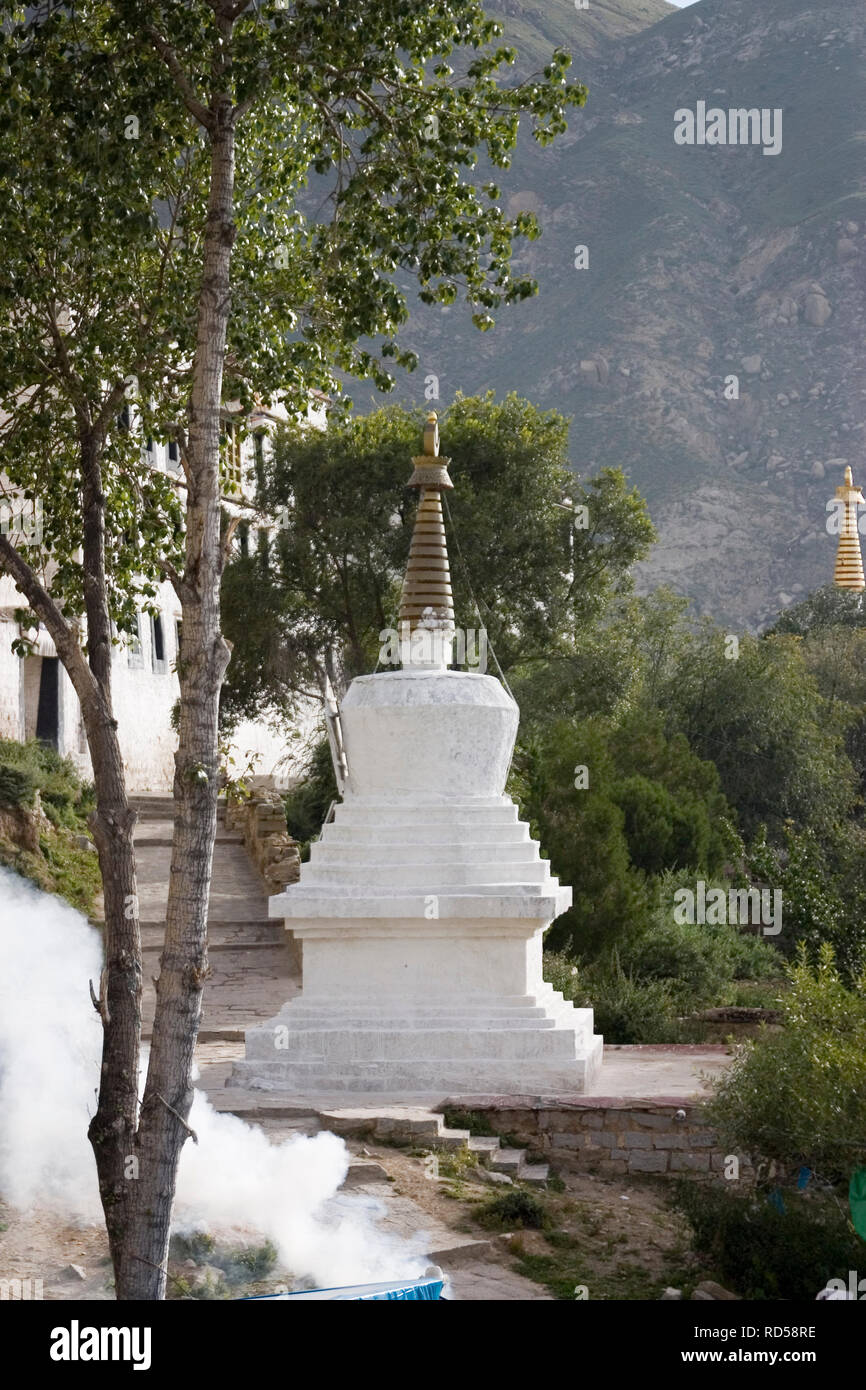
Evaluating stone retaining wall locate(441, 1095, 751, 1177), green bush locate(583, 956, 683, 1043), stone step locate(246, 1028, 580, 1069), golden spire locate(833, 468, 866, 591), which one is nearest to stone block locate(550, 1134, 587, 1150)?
stone retaining wall locate(441, 1095, 751, 1177)

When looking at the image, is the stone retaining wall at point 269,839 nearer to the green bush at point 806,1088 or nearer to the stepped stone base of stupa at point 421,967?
the stepped stone base of stupa at point 421,967

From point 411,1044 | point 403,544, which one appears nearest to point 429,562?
point 411,1044

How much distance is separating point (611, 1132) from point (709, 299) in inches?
3521

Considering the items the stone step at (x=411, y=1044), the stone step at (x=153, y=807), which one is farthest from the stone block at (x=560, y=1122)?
the stone step at (x=153, y=807)

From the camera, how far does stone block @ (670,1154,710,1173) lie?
11.8 m

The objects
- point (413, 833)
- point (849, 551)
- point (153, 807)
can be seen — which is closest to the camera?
point (413, 833)

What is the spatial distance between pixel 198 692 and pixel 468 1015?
6.35 m

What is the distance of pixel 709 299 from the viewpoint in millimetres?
96312

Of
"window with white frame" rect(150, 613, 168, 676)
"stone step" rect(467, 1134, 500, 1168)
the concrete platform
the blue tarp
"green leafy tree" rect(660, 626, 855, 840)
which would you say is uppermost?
"window with white frame" rect(150, 613, 168, 676)

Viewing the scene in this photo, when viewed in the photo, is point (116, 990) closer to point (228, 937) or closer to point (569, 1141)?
point (569, 1141)

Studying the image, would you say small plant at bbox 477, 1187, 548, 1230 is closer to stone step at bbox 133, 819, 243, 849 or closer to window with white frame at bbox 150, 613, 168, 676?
stone step at bbox 133, 819, 243, 849

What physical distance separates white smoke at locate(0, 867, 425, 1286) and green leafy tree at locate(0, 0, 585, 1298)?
1597 mm

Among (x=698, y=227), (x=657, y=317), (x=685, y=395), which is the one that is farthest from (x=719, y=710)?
(x=698, y=227)
